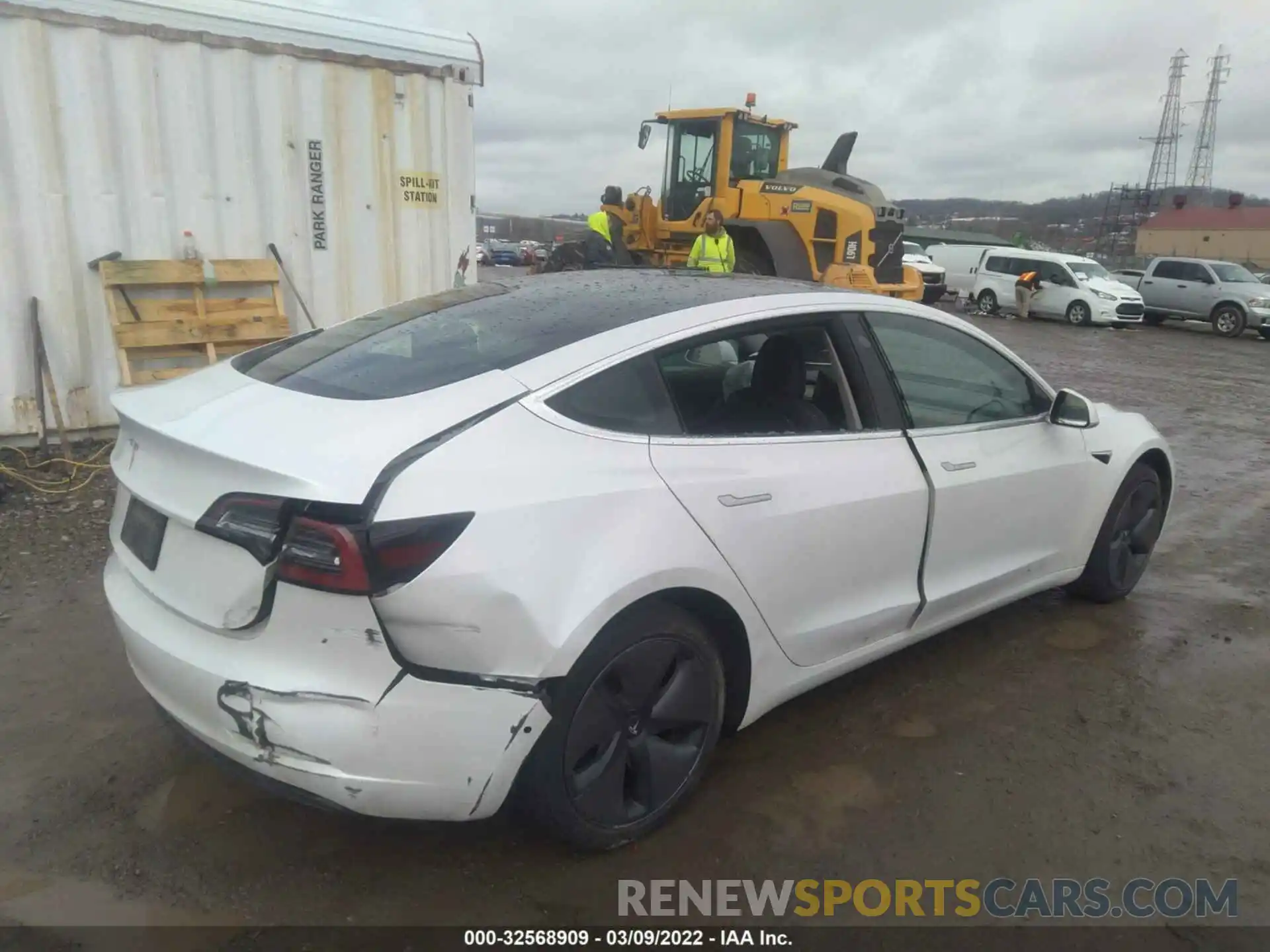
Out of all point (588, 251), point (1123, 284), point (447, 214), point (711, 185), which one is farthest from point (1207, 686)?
point (1123, 284)


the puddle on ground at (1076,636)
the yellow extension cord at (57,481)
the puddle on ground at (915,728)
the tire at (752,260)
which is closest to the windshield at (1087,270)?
the tire at (752,260)

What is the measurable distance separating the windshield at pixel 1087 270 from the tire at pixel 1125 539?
18.7m

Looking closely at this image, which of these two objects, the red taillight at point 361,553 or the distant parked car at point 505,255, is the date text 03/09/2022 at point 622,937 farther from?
the distant parked car at point 505,255

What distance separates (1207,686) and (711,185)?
11.2 m

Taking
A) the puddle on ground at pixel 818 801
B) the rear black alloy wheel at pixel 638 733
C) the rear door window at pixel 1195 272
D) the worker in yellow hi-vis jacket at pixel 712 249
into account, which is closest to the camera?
the rear black alloy wheel at pixel 638 733

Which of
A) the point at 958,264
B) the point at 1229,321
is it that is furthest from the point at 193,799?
the point at 958,264

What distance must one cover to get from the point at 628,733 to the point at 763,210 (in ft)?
38.5

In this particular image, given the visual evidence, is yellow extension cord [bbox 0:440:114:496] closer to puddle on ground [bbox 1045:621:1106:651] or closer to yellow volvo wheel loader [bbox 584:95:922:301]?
puddle on ground [bbox 1045:621:1106:651]

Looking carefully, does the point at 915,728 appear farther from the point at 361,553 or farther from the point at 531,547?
the point at 361,553

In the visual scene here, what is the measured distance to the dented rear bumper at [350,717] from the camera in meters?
2.14

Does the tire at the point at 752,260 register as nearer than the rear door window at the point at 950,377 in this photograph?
No

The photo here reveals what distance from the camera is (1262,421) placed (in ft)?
33.2

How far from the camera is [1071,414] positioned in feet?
12.6

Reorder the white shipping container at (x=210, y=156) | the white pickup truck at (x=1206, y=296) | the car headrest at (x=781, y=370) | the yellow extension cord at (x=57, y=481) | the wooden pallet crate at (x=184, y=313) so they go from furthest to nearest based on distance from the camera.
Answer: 1. the white pickup truck at (x=1206, y=296)
2. the wooden pallet crate at (x=184, y=313)
3. the white shipping container at (x=210, y=156)
4. the yellow extension cord at (x=57, y=481)
5. the car headrest at (x=781, y=370)
